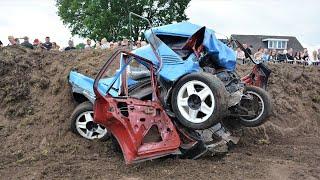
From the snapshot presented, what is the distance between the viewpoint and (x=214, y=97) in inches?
299

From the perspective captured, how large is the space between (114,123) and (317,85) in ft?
31.7

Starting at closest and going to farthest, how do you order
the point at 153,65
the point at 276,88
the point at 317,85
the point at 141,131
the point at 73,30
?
the point at 141,131, the point at 153,65, the point at 276,88, the point at 317,85, the point at 73,30

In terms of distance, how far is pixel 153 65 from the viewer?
8477mm

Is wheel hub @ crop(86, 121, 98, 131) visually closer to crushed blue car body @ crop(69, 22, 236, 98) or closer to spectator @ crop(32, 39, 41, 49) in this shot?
crushed blue car body @ crop(69, 22, 236, 98)

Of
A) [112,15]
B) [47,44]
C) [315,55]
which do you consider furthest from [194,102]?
[112,15]

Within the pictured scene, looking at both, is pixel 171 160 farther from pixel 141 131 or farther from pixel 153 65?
pixel 153 65

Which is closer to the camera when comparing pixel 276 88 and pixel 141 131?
pixel 141 131

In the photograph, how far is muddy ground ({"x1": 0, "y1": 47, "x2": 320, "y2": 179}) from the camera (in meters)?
7.79

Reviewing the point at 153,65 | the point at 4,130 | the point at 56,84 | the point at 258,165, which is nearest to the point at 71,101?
the point at 56,84

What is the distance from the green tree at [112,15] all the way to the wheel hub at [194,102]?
2939cm

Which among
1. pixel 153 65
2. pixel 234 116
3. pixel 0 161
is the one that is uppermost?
pixel 153 65

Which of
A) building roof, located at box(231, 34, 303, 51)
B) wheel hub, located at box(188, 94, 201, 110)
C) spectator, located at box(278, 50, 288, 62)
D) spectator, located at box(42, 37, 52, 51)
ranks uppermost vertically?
building roof, located at box(231, 34, 303, 51)

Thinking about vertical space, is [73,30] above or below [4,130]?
above

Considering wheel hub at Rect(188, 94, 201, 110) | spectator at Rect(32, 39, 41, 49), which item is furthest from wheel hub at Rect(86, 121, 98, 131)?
spectator at Rect(32, 39, 41, 49)
